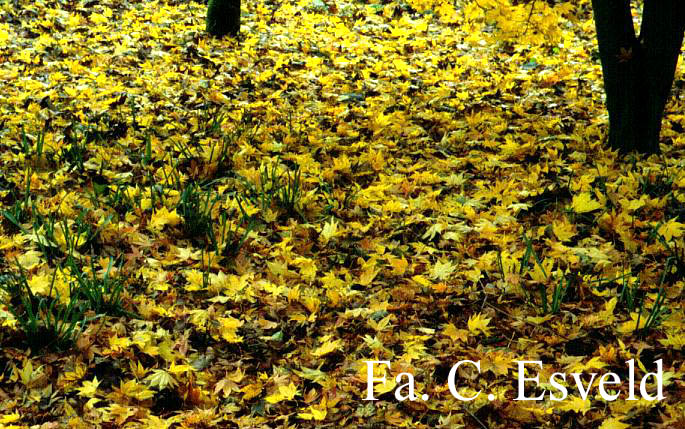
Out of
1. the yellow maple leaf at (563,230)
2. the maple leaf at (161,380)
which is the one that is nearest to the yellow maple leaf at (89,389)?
the maple leaf at (161,380)

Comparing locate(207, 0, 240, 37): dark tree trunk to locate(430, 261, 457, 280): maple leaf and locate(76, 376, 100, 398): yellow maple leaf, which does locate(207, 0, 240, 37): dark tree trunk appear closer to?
locate(430, 261, 457, 280): maple leaf

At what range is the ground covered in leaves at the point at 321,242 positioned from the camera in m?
2.50

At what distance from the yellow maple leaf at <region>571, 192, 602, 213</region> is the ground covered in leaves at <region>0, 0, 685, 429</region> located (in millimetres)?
11

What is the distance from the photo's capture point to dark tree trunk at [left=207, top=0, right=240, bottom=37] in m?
7.55

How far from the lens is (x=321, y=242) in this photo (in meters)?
3.68

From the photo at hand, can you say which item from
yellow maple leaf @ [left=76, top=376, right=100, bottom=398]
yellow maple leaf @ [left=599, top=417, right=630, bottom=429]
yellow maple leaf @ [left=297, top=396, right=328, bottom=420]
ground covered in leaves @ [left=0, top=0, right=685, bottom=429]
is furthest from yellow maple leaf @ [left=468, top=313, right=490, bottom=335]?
yellow maple leaf @ [left=76, top=376, right=100, bottom=398]

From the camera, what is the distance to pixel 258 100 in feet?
19.4

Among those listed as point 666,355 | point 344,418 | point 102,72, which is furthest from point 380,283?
point 102,72

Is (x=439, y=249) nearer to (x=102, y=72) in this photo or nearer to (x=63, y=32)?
(x=102, y=72)

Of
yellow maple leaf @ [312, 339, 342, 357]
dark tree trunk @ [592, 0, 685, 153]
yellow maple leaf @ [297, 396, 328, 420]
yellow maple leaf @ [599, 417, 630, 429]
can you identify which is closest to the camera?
yellow maple leaf @ [599, 417, 630, 429]

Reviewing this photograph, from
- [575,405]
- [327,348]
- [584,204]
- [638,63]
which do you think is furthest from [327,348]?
[638,63]

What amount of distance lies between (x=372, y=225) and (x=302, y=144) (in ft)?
4.56

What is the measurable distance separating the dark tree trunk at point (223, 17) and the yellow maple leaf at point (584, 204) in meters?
5.18

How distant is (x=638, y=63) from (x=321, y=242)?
2600mm
